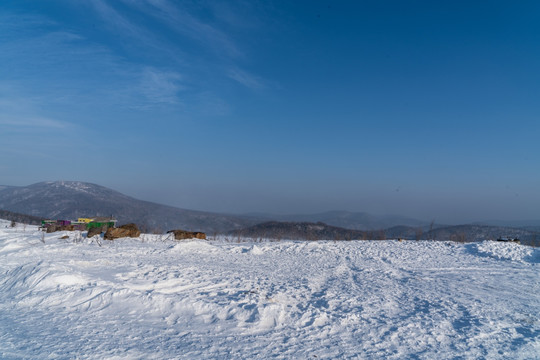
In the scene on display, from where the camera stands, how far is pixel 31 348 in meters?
3.86

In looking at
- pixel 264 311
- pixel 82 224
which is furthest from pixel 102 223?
pixel 264 311

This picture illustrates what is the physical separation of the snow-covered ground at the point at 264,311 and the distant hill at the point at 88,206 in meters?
31.5

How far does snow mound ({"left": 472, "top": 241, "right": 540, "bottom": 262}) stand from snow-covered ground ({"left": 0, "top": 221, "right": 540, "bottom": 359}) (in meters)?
1.58

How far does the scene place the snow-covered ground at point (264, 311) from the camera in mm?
4105

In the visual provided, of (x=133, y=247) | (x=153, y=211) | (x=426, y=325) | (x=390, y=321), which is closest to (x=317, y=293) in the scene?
(x=390, y=321)

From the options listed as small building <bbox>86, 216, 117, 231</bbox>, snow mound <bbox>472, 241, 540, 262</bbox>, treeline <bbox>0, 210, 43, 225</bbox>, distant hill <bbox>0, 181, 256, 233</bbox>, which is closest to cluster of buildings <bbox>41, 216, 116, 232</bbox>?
small building <bbox>86, 216, 117, 231</bbox>

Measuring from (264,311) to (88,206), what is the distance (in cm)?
4680

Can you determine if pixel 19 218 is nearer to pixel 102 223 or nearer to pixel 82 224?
pixel 82 224

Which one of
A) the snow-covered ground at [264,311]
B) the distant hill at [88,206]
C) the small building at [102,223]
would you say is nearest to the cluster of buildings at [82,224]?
the small building at [102,223]

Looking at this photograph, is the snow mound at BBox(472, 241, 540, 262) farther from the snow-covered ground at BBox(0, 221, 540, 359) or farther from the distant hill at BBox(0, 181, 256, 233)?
the distant hill at BBox(0, 181, 256, 233)

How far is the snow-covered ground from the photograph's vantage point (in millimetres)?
4105

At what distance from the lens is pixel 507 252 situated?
12.1 metres

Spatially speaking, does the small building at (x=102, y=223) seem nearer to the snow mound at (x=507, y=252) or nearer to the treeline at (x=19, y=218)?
the treeline at (x=19, y=218)

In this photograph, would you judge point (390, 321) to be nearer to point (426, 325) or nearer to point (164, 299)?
point (426, 325)
